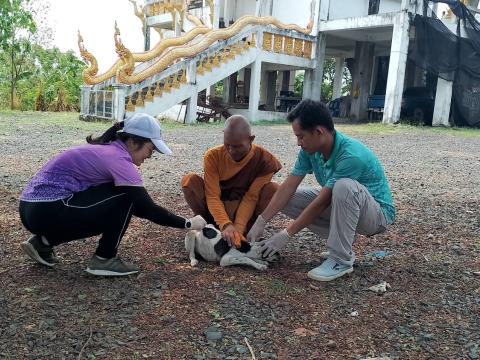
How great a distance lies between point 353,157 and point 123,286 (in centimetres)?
155

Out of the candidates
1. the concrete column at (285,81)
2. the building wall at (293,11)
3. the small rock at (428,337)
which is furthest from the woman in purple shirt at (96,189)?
the concrete column at (285,81)

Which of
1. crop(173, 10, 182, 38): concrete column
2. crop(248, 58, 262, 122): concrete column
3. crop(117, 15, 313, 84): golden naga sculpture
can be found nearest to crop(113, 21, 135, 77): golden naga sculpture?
crop(117, 15, 313, 84): golden naga sculpture

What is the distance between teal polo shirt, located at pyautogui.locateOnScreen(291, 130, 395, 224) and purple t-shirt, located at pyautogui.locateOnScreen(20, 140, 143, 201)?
3.80 feet

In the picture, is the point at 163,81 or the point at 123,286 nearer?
the point at 123,286

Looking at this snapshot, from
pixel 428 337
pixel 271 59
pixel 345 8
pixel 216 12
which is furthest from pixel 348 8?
pixel 428 337

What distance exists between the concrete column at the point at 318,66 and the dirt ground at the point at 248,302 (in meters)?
12.9

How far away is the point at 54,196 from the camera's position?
8.82 feet

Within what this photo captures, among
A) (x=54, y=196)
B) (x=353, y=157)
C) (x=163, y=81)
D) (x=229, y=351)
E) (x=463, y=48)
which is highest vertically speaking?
(x=463, y=48)

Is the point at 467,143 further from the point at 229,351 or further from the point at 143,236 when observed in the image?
the point at 229,351

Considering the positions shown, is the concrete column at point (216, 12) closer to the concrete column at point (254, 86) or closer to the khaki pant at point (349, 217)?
the concrete column at point (254, 86)

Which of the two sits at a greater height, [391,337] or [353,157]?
[353,157]

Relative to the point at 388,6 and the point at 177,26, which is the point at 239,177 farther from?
the point at 388,6

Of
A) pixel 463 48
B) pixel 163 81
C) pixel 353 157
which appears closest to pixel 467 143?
pixel 463 48

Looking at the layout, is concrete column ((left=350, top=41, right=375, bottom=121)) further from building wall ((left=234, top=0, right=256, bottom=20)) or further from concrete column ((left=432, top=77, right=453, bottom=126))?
building wall ((left=234, top=0, right=256, bottom=20))
